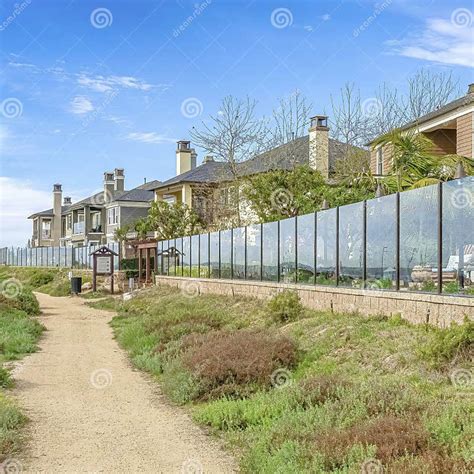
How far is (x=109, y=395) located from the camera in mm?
12469

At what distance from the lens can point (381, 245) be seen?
50.2 feet

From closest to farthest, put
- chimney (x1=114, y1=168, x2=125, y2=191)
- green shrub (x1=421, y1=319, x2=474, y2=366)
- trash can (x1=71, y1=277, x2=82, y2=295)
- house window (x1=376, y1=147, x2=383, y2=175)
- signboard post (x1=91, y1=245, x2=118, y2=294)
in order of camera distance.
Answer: green shrub (x1=421, y1=319, x2=474, y2=366), house window (x1=376, y1=147, x2=383, y2=175), trash can (x1=71, y1=277, x2=82, y2=295), signboard post (x1=91, y1=245, x2=118, y2=294), chimney (x1=114, y1=168, x2=125, y2=191)

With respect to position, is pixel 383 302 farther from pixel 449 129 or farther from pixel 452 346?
pixel 449 129

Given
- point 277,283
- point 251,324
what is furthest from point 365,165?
point 251,324

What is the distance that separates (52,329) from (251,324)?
8089 millimetres

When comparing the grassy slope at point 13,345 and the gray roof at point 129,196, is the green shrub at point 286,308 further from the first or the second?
the gray roof at point 129,196

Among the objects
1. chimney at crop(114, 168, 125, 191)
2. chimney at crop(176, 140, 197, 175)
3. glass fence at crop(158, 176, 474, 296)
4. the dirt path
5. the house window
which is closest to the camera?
the dirt path

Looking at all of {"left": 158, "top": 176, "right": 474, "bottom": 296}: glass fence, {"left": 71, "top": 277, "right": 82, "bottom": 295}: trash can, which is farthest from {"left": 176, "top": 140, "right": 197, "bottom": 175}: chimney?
{"left": 158, "top": 176, "right": 474, "bottom": 296}: glass fence

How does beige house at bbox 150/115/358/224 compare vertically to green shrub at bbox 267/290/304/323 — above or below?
above

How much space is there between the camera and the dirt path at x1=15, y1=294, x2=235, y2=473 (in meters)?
8.34

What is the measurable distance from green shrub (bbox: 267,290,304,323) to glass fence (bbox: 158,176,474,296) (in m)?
0.84

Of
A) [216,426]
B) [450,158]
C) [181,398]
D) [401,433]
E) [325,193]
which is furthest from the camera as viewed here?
[325,193]

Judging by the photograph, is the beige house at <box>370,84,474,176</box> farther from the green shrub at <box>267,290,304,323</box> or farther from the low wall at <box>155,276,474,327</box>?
the green shrub at <box>267,290,304,323</box>

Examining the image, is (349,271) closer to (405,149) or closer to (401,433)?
(405,149)
